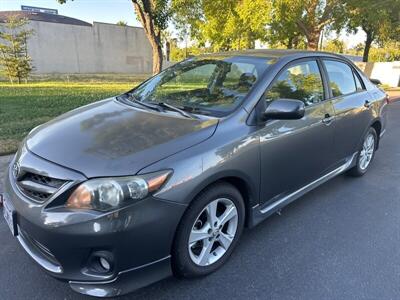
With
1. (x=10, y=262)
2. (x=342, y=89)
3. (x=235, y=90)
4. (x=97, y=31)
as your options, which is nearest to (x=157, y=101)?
(x=235, y=90)

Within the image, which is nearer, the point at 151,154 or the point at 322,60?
the point at 151,154

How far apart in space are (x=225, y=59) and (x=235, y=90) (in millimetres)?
672

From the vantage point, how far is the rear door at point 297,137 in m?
2.86

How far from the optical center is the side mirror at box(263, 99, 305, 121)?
267 centimetres

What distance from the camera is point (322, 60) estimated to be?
12.1 ft

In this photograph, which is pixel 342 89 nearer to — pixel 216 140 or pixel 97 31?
pixel 216 140

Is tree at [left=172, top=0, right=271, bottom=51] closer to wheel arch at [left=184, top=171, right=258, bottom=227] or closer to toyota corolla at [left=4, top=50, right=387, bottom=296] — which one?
toyota corolla at [left=4, top=50, right=387, bottom=296]

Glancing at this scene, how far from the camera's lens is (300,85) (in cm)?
333

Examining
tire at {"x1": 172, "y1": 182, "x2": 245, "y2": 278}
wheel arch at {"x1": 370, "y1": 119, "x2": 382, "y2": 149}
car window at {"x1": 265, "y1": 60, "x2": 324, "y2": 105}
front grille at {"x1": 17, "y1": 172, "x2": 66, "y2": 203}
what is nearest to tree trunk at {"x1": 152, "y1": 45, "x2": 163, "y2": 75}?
wheel arch at {"x1": 370, "y1": 119, "x2": 382, "y2": 149}

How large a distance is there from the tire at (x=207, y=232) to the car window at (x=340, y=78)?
192 cm

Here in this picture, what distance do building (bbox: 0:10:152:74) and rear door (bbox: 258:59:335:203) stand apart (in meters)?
24.7

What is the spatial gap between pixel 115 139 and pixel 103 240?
733mm

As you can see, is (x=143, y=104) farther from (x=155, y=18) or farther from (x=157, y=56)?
(x=155, y=18)

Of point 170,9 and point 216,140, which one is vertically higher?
point 170,9
